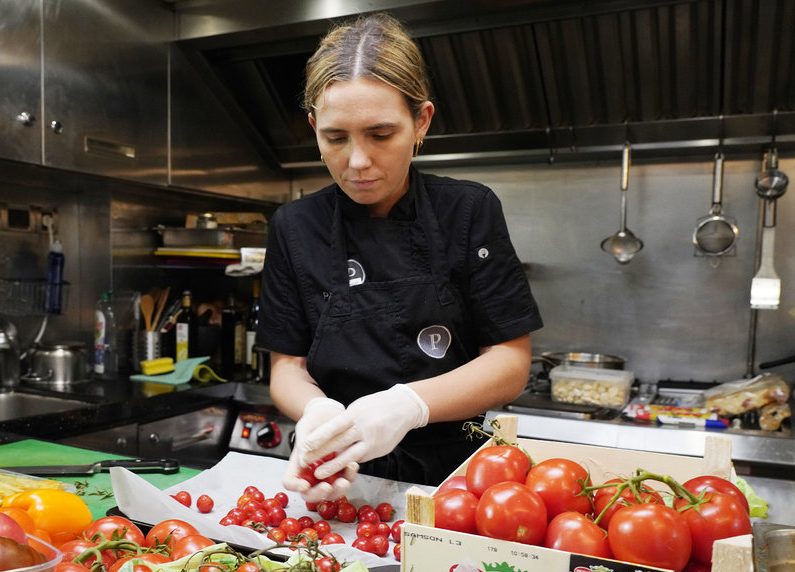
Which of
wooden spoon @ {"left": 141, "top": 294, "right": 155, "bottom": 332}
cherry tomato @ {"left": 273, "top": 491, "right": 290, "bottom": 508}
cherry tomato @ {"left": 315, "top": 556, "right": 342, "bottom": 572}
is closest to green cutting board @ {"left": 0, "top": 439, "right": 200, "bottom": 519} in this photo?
cherry tomato @ {"left": 273, "top": 491, "right": 290, "bottom": 508}

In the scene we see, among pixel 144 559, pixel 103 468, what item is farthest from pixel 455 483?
pixel 103 468

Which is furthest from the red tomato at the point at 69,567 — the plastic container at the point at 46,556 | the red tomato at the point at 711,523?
the red tomato at the point at 711,523

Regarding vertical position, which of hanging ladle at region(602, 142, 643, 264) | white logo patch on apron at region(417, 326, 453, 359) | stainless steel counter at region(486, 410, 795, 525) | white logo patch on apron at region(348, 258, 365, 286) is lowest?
stainless steel counter at region(486, 410, 795, 525)

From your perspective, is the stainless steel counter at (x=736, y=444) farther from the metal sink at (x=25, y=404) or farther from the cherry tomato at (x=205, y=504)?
the metal sink at (x=25, y=404)

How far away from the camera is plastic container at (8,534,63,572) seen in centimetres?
61

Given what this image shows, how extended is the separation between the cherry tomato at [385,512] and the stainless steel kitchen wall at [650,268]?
82.0 inches

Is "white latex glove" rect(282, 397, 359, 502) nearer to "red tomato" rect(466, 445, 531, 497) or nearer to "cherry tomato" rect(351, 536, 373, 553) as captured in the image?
"cherry tomato" rect(351, 536, 373, 553)

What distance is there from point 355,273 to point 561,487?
0.82 m

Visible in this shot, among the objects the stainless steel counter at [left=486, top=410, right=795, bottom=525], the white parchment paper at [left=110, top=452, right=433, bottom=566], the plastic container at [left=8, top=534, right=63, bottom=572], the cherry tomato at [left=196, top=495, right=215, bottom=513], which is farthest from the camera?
the stainless steel counter at [left=486, top=410, right=795, bottom=525]

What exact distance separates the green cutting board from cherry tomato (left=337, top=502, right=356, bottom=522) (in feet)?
1.28

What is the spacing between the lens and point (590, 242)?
308 cm

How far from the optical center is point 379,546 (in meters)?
1.04

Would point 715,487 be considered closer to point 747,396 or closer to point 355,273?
point 355,273

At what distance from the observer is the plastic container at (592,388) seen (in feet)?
8.12
